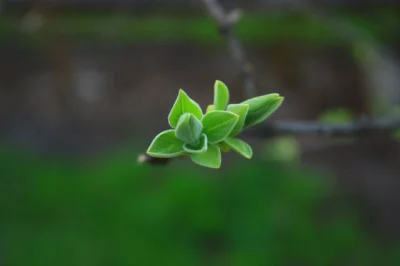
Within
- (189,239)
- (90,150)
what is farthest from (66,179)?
(189,239)

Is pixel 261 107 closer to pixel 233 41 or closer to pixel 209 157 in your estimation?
pixel 209 157

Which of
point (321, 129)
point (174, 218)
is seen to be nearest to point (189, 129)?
point (321, 129)

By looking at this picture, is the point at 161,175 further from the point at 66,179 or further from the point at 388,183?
the point at 388,183

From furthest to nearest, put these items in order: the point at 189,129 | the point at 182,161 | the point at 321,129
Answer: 1. the point at 182,161
2. the point at 321,129
3. the point at 189,129

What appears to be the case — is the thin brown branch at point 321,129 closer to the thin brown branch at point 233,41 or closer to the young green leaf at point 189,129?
the thin brown branch at point 233,41

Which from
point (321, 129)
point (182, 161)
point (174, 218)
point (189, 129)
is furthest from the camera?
point (182, 161)

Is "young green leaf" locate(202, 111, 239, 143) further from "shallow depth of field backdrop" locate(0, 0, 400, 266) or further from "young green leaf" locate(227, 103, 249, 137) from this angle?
"shallow depth of field backdrop" locate(0, 0, 400, 266)
